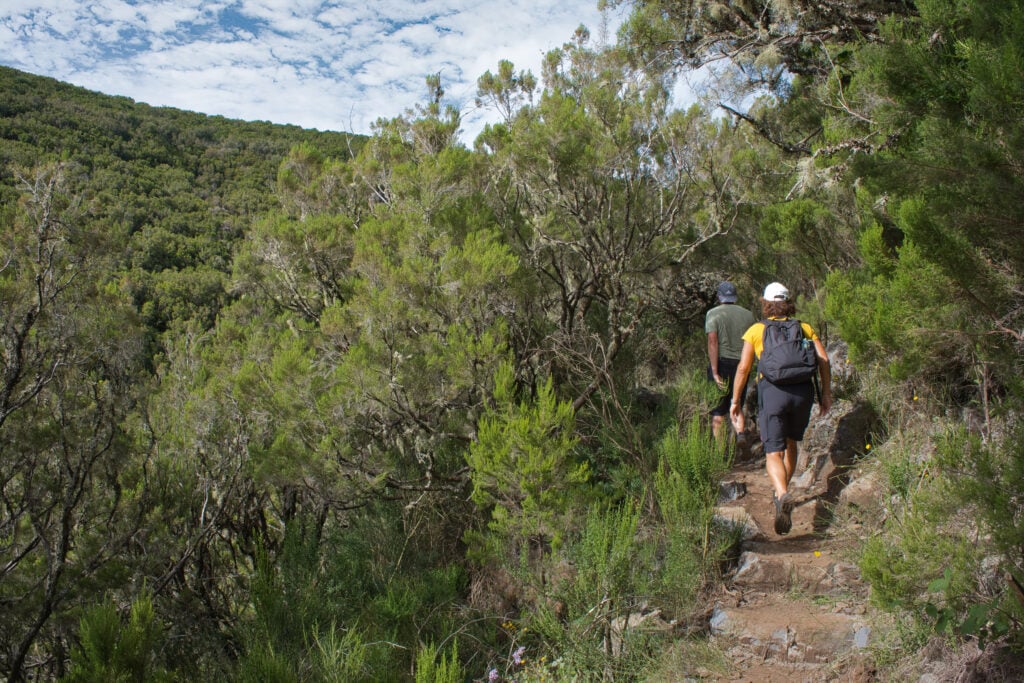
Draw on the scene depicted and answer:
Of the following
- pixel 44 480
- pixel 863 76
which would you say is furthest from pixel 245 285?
pixel 863 76

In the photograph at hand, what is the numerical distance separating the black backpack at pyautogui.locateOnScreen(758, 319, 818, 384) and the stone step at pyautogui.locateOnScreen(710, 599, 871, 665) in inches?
49.6

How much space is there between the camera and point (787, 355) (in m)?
3.75

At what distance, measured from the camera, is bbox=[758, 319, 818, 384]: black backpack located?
3717 mm

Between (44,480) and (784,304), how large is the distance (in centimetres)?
476

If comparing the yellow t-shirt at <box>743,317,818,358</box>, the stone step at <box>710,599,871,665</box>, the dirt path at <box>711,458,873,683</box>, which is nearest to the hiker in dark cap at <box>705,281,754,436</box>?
the yellow t-shirt at <box>743,317,818,358</box>

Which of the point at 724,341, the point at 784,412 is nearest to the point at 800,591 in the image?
the point at 784,412

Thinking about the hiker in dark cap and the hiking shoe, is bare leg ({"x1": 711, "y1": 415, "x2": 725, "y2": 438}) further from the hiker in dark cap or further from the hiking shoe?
the hiking shoe

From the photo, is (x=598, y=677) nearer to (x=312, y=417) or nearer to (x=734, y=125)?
(x=312, y=417)

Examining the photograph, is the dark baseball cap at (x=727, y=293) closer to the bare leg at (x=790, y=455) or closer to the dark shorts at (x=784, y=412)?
the dark shorts at (x=784, y=412)

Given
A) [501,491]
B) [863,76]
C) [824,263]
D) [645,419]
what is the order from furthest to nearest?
1. [824,263]
2. [645,419]
3. [863,76]
4. [501,491]

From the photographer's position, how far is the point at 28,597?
12.0 feet

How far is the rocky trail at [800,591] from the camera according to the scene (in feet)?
9.09

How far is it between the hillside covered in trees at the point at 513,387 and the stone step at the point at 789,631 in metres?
0.16

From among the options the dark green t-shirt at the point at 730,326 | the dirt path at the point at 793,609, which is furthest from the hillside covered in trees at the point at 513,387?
the dark green t-shirt at the point at 730,326
